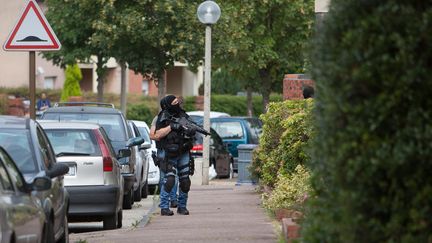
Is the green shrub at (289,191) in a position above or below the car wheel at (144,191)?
above

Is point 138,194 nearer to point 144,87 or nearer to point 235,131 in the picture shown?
point 235,131

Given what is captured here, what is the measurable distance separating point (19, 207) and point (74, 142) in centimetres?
624

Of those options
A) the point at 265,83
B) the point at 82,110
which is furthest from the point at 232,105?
the point at 82,110

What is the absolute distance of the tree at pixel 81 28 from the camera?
3225cm

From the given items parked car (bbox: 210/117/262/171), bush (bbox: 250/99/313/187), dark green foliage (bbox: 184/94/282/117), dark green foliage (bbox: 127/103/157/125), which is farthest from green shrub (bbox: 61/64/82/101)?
bush (bbox: 250/99/313/187)

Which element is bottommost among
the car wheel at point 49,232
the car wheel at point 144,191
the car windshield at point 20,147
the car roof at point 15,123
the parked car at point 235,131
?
the car wheel at point 144,191

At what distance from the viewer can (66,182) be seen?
15.1 metres

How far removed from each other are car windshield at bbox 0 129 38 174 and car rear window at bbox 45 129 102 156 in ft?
10.2

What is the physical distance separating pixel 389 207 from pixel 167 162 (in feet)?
33.5

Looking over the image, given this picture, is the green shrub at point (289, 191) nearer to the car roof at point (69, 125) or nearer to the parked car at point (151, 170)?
the car roof at point (69, 125)

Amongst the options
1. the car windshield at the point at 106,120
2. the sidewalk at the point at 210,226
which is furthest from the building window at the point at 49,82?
the sidewalk at the point at 210,226

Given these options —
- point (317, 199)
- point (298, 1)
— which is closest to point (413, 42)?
point (317, 199)

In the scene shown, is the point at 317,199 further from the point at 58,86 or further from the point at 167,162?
the point at 58,86

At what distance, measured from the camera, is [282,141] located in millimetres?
17781
